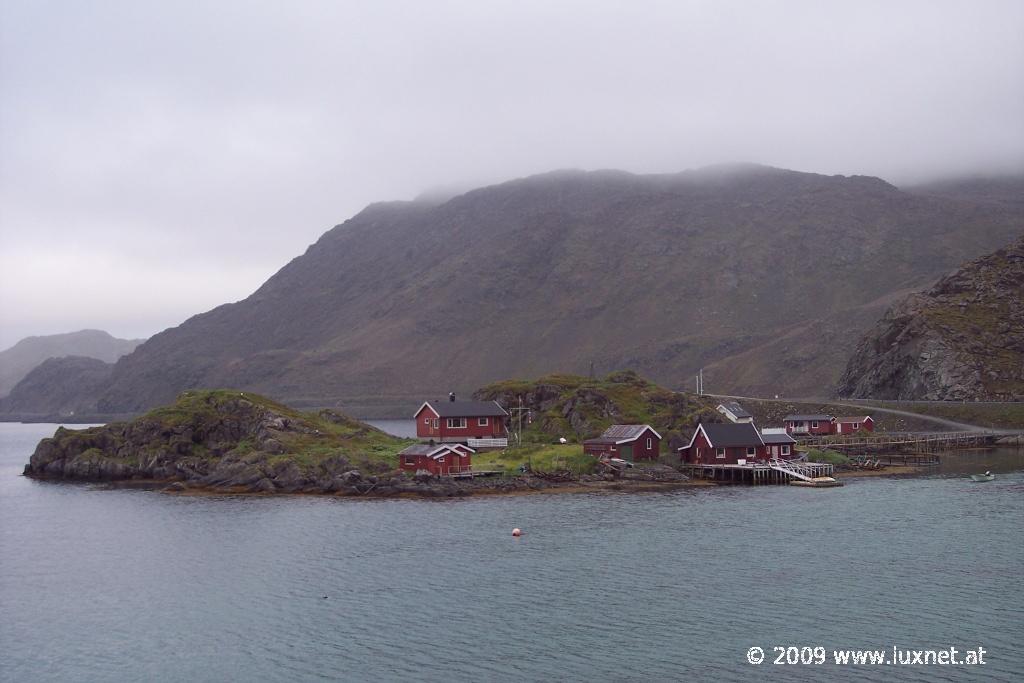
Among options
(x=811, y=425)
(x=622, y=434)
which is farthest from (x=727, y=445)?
(x=811, y=425)

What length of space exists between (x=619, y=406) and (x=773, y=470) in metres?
19.9

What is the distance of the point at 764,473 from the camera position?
302 ft

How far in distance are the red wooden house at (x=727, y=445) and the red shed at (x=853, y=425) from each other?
35202mm

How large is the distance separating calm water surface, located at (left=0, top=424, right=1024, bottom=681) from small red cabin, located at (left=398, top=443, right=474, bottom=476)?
878 cm

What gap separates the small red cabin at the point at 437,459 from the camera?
87.8 metres

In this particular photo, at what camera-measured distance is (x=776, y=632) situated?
Answer: 134ft

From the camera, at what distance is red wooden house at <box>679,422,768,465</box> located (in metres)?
94.2

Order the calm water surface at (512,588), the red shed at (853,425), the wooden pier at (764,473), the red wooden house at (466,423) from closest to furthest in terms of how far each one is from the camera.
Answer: the calm water surface at (512,588) < the wooden pier at (764,473) < the red wooden house at (466,423) < the red shed at (853,425)

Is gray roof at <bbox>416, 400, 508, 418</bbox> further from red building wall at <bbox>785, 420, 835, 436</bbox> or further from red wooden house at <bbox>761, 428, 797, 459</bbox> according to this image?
red building wall at <bbox>785, 420, 835, 436</bbox>

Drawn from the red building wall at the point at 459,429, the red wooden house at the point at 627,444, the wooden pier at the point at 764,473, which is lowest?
the wooden pier at the point at 764,473

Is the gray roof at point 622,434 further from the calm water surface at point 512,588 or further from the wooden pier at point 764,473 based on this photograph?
the calm water surface at point 512,588

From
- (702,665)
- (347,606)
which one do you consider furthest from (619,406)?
(702,665)

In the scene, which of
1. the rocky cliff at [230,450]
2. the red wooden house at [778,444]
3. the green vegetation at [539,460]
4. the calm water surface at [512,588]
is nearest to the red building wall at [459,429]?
the rocky cliff at [230,450]

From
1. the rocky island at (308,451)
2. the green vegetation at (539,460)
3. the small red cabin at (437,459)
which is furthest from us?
the green vegetation at (539,460)
